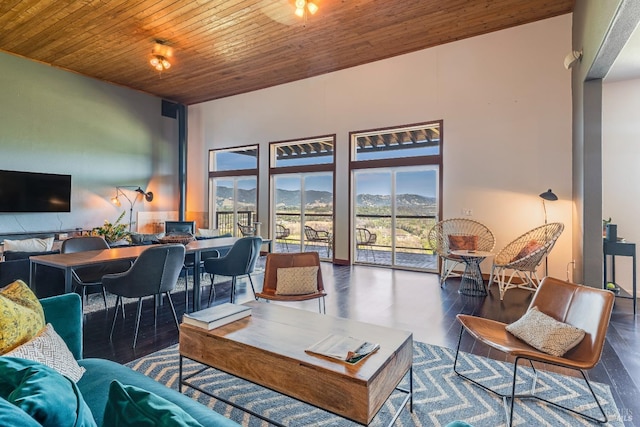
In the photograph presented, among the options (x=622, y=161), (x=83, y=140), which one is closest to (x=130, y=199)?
(x=83, y=140)

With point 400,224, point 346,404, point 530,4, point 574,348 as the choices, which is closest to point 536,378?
point 574,348

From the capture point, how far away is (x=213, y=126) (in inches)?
352

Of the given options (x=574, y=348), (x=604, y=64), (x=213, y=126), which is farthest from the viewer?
(x=213, y=126)

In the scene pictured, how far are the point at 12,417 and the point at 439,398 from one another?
6.93ft

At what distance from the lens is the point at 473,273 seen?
498 centimetres

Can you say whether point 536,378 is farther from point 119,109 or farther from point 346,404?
point 119,109

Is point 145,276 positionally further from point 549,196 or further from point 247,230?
point 247,230

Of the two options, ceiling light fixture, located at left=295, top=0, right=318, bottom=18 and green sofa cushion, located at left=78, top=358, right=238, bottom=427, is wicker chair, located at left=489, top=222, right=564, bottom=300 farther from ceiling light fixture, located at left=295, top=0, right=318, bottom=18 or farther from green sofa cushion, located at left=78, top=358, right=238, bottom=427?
green sofa cushion, located at left=78, top=358, right=238, bottom=427

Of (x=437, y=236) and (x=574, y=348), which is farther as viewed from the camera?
(x=437, y=236)

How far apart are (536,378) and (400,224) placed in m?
4.28

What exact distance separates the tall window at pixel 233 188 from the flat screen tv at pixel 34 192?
10.5 feet

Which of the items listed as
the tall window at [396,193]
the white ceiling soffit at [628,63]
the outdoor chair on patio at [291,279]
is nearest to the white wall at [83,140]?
the tall window at [396,193]

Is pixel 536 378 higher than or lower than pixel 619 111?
lower

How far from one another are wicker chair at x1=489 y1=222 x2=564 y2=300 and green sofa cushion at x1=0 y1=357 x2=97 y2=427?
469 cm
